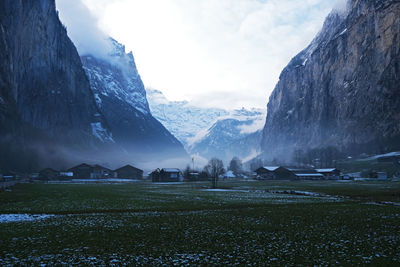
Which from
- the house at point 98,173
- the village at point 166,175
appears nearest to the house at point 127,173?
the village at point 166,175

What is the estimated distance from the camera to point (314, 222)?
24.5 meters

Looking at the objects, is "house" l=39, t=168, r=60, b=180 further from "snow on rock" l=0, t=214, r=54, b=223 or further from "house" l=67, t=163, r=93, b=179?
"snow on rock" l=0, t=214, r=54, b=223

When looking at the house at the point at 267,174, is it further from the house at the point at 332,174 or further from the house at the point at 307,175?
the house at the point at 332,174

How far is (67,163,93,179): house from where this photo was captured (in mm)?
146000

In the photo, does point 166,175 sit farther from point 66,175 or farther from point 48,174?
point 48,174

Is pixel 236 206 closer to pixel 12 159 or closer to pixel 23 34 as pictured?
pixel 12 159

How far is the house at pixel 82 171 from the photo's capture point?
146m

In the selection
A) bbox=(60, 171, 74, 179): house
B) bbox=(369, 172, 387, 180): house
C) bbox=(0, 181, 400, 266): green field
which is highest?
bbox=(60, 171, 74, 179): house

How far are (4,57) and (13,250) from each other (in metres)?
148

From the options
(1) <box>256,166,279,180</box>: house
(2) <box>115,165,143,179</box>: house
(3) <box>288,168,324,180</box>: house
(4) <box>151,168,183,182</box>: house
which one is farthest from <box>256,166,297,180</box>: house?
(2) <box>115,165,143,179</box>: house

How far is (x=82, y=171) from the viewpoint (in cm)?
14750

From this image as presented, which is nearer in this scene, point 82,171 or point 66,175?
point 66,175

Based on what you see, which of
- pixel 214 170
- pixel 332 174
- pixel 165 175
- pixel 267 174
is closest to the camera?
pixel 214 170

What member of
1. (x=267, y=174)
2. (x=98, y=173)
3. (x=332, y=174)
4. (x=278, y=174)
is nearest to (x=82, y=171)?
(x=98, y=173)
